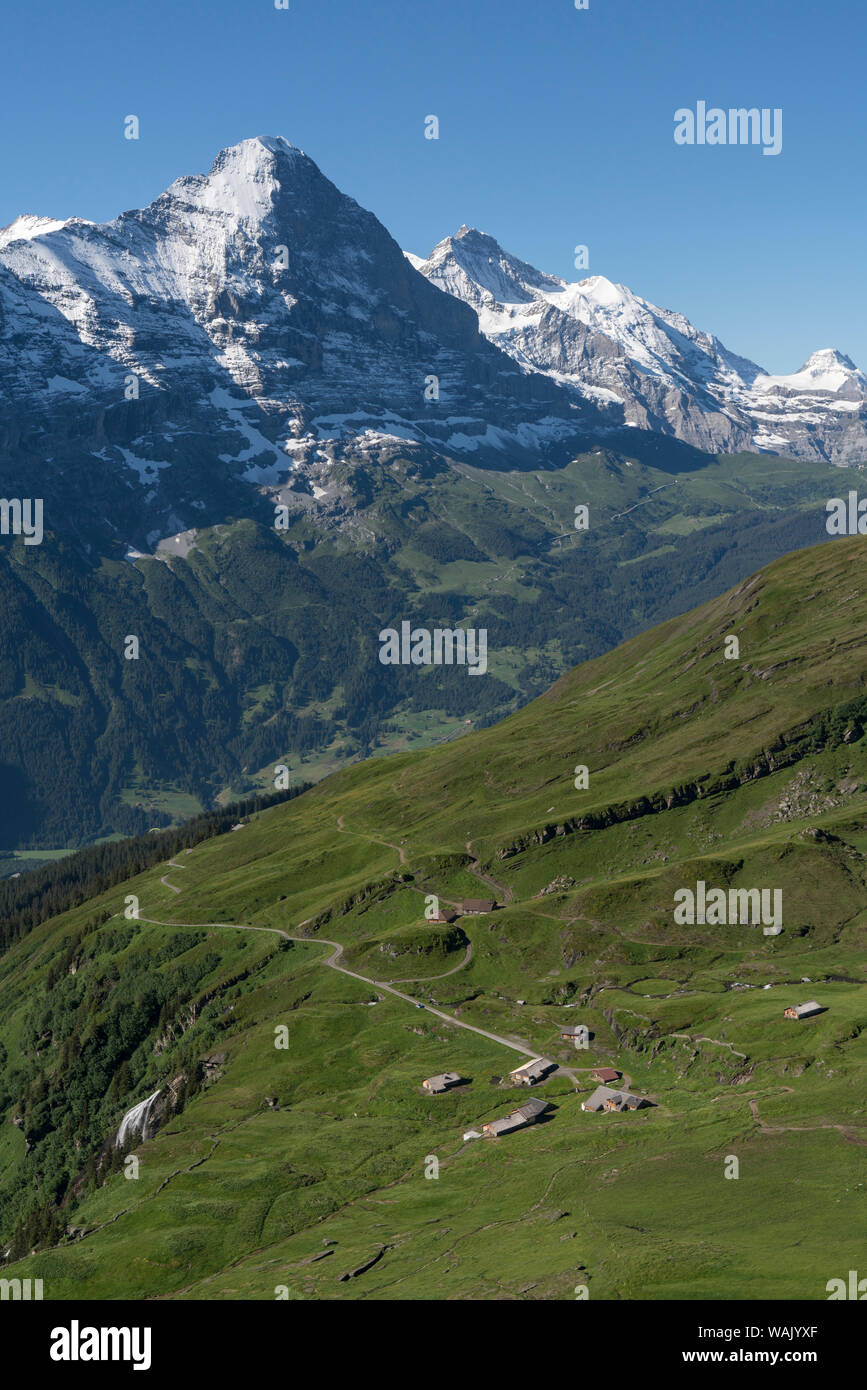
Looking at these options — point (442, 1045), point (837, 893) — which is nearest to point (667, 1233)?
point (442, 1045)

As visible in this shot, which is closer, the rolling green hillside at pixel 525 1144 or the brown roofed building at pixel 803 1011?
the rolling green hillside at pixel 525 1144

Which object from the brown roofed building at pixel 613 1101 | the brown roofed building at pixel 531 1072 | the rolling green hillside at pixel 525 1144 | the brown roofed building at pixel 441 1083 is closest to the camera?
the rolling green hillside at pixel 525 1144

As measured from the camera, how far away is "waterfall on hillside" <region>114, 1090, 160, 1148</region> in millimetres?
188688

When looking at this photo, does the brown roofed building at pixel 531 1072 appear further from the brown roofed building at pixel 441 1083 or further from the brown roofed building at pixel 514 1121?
the brown roofed building at pixel 514 1121

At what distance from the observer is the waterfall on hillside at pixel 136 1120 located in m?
189

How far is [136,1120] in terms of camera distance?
191875 millimetres

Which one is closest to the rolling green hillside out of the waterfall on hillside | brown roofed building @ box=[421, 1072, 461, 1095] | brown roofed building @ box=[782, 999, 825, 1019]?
brown roofed building @ box=[421, 1072, 461, 1095]

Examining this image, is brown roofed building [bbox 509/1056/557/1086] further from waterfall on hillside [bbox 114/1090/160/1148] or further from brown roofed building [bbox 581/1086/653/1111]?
waterfall on hillside [bbox 114/1090/160/1148]

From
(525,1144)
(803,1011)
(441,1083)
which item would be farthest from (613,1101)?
(803,1011)

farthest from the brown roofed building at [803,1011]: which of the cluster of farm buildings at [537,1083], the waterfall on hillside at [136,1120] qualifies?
the waterfall on hillside at [136,1120]

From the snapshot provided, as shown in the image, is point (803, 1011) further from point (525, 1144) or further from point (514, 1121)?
point (525, 1144)

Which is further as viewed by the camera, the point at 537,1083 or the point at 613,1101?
the point at 537,1083
